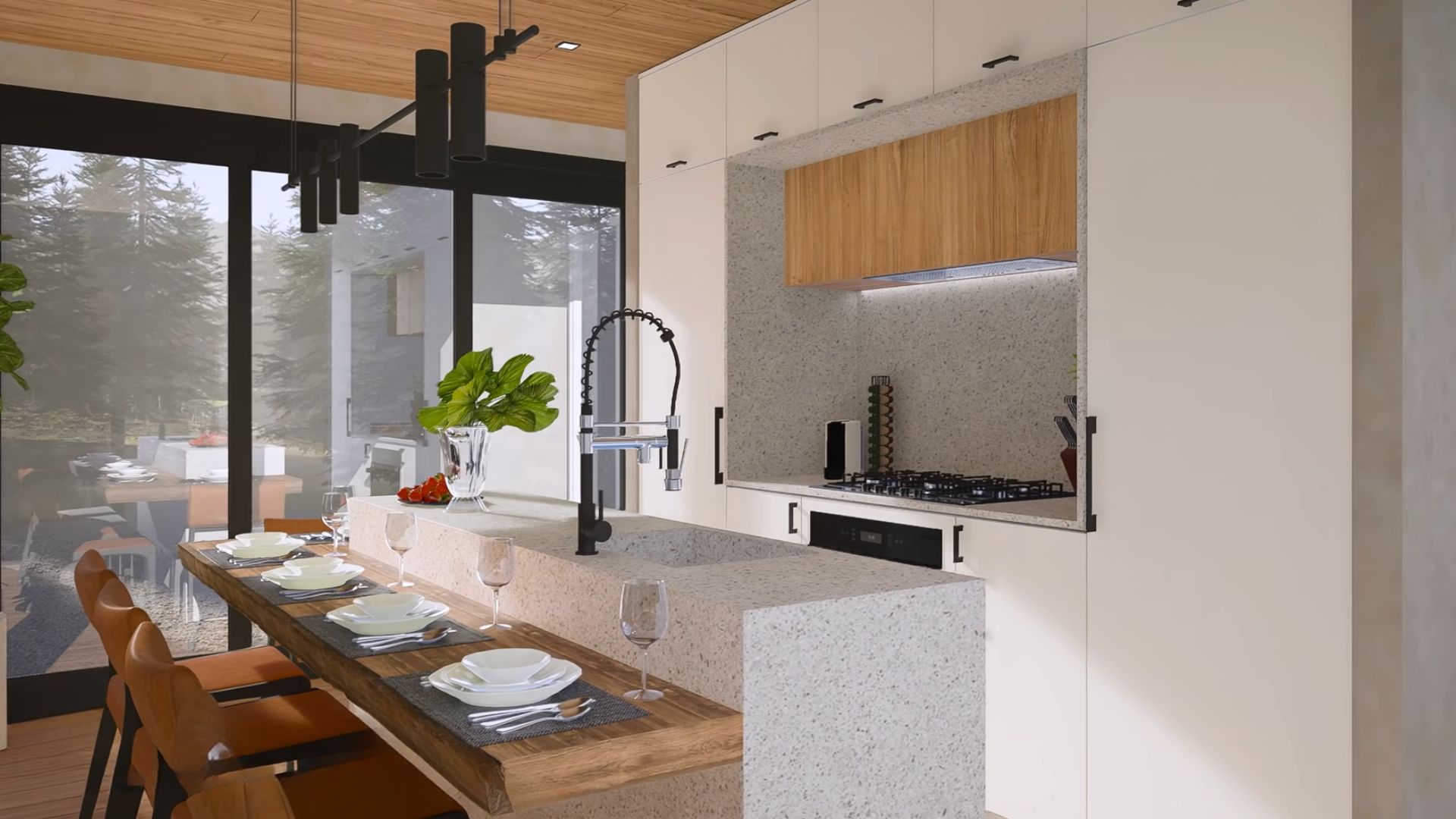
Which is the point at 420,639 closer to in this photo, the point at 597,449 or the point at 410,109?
the point at 597,449

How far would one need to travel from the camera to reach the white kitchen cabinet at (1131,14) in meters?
2.58

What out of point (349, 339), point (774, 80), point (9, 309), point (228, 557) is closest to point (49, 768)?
point (228, 557)

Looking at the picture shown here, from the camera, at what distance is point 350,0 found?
3.79 meters

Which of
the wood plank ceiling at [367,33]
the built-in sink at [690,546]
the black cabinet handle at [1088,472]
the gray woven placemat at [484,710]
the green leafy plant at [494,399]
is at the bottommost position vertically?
the gray woven placemat at [484,710]

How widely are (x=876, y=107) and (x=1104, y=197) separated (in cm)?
96

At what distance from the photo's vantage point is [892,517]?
11.3ft

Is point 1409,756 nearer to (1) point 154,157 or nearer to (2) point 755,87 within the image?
(2) point 755,87

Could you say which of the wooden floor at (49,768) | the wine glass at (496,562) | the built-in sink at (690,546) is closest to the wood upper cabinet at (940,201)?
the built-in sink at (690,546)

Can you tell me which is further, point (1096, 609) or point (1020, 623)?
point (1020, 623)

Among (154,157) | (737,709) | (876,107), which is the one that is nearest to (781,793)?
(737,709)

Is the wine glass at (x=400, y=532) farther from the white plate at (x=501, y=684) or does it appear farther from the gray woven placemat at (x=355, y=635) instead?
the white plate at (x=501, y=684)

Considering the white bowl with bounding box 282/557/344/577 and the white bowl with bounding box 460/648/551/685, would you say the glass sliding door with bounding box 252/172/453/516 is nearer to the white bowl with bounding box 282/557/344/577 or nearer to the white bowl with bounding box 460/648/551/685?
→ the white bowl with bounding box 282/557/344/577

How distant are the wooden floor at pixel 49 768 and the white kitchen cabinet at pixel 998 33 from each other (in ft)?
10.7

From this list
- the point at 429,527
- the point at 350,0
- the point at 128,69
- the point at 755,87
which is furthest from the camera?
the point at 128,69
